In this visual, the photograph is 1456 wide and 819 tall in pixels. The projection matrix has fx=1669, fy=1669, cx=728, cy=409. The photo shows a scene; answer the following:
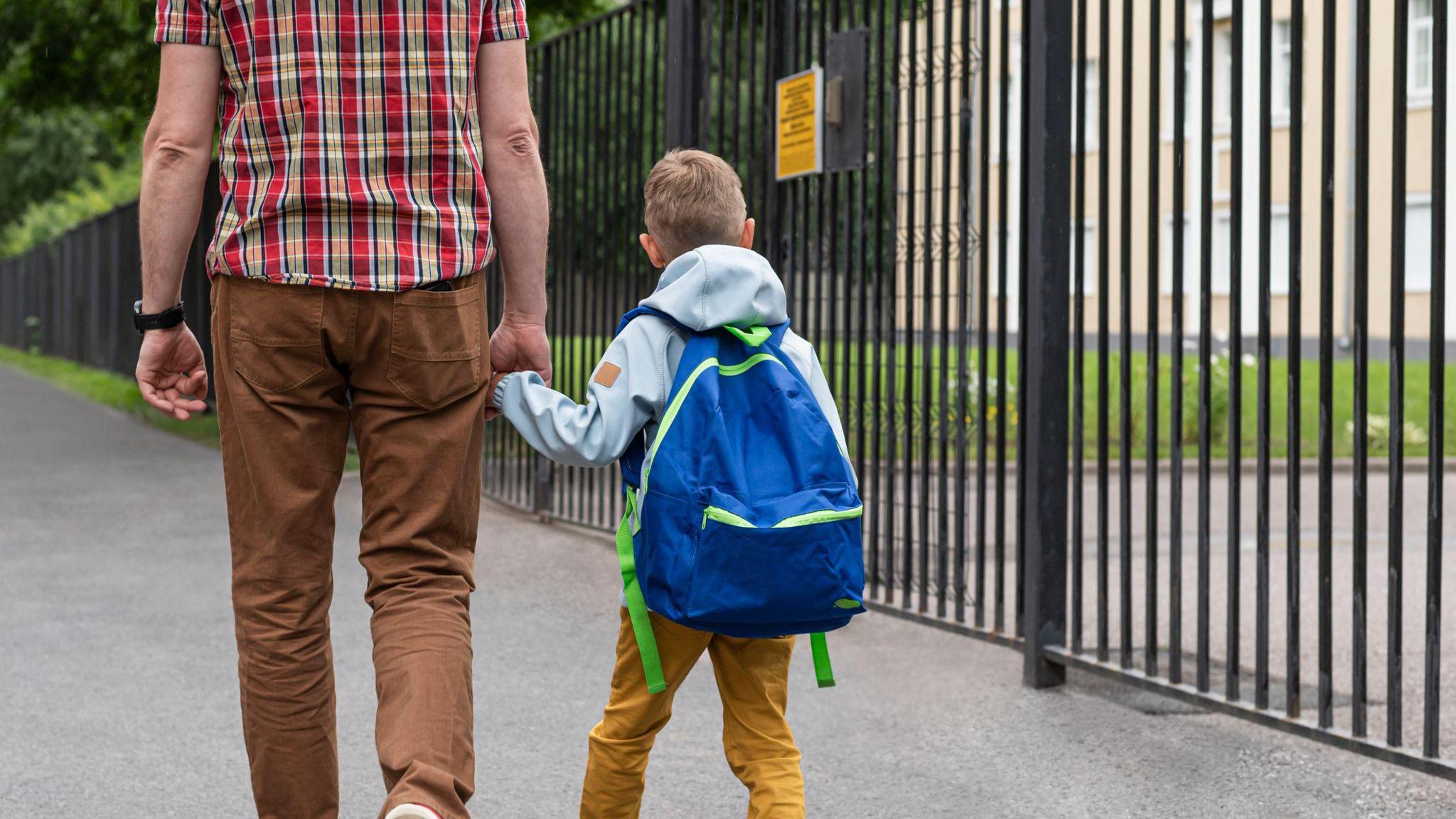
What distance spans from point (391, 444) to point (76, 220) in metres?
50.5

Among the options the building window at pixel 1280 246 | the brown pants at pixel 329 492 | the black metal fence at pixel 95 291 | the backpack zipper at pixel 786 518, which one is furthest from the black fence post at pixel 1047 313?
the building window at pixel 1280 246

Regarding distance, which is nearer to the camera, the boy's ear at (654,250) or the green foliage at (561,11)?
the boy's ear at (654,250)

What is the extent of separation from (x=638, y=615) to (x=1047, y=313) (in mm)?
2299

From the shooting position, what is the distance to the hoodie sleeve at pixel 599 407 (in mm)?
2885

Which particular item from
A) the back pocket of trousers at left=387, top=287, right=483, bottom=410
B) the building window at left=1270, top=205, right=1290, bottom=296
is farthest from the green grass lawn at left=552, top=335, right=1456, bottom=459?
the building window at left=1270, top=205, right=1290, bottom=296

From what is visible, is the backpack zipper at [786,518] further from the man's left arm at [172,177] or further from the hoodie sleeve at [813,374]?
the man's left arm at [172,177]

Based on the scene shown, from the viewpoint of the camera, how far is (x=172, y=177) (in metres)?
2.79

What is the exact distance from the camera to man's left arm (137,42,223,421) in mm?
2781

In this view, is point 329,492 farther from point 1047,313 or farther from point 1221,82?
point 1221,82

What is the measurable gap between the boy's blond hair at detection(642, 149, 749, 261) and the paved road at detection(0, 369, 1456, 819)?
1.38 meters

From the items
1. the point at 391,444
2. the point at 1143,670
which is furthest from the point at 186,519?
the point at 391,444

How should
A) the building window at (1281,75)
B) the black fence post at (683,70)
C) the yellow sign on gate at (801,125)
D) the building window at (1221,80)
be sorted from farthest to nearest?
the building window at (1281,75), the building window at (1221,80), the black fence post at (683,70), the yellow sign on gate at (801,125)

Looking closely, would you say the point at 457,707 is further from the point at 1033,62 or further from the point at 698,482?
the point at 1033,62

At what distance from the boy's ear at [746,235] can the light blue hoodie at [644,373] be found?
0.50 feet
